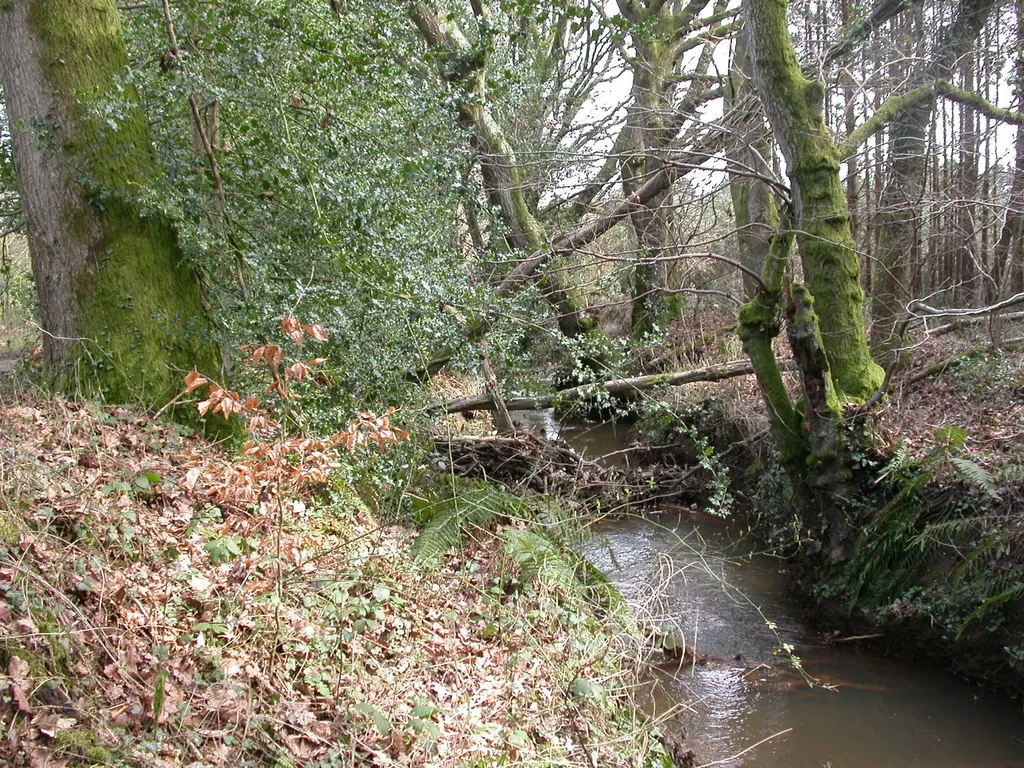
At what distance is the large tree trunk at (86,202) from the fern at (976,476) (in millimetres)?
6311

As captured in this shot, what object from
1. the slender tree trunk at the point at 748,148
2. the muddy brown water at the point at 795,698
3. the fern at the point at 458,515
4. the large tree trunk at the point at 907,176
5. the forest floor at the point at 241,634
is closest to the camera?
the forest floor at the point at 241,634

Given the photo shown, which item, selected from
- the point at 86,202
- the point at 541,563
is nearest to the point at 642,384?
the point at 541,563

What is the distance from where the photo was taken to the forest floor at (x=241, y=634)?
312 cm

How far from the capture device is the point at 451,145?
7121 millimetres

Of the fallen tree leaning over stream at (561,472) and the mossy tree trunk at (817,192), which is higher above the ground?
the mossy tree trunk at (817,192)

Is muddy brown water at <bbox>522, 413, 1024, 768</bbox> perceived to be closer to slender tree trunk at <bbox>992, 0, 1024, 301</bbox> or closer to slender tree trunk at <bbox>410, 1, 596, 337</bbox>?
slender tree trunk at <bbox>410, 1, 596, 337</bbox>

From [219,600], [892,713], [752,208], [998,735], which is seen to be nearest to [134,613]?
[219,600]

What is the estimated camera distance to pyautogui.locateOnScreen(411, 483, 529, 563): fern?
18.5 ft

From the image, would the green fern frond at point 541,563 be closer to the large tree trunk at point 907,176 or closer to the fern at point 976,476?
the fern at point 976,476

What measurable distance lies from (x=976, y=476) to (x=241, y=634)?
5.55 m

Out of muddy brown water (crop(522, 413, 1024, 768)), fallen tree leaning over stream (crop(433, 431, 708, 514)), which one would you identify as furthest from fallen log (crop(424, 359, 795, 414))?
muddy brown water (crop(522, 413, 1024, 768))

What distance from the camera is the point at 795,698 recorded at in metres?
6.08

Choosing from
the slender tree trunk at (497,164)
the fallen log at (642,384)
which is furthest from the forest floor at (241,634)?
the slender tree trunk at (497,164)

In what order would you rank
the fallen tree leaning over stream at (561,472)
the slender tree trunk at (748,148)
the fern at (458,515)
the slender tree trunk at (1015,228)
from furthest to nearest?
1. the slender tree trunk at (1015,228)
2. the fallen tree leaning over stream at (561,472)
3. the slender tree trunk at (748,148)
4. the fern at (458,515)
